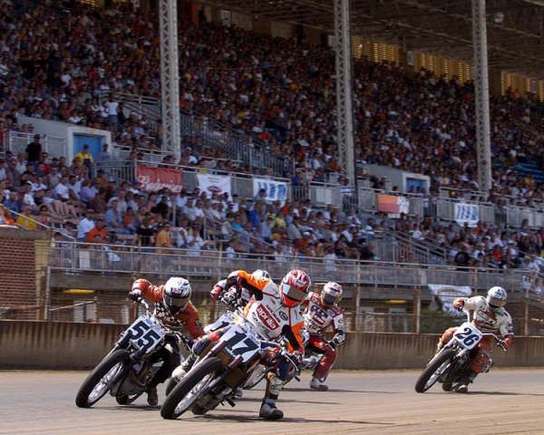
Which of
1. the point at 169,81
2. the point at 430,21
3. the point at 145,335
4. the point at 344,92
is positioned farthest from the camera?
the point at 430,21

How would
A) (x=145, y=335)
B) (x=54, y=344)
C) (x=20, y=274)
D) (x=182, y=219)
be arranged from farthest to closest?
(x=182, y=219)
(x=20, y=274)
(x=54, y=344)
(x=145, y=335)

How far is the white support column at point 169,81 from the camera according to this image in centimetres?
3722

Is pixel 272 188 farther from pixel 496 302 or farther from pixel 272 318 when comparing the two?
pixel 272 318

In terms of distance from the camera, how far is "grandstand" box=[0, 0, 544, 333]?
29047 millimetres

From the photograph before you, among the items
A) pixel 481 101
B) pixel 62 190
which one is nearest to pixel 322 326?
pixel 62 190

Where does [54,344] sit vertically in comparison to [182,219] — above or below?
below

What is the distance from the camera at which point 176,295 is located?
14.9 meters

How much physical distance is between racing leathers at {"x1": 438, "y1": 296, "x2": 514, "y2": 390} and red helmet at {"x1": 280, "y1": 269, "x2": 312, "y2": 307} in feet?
22.0

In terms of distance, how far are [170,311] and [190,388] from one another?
1997mm

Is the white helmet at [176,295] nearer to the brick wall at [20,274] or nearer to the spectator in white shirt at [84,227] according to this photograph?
the brick wall at [20,274]

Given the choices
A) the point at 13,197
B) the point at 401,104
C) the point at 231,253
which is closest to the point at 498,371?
the point at 231,253

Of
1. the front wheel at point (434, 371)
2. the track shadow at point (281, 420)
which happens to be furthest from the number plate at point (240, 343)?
the front wheel at point (434, 371)

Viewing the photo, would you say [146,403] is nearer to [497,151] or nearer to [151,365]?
[151,365]

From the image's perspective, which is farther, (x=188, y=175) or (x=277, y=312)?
(x=188, y=175)
